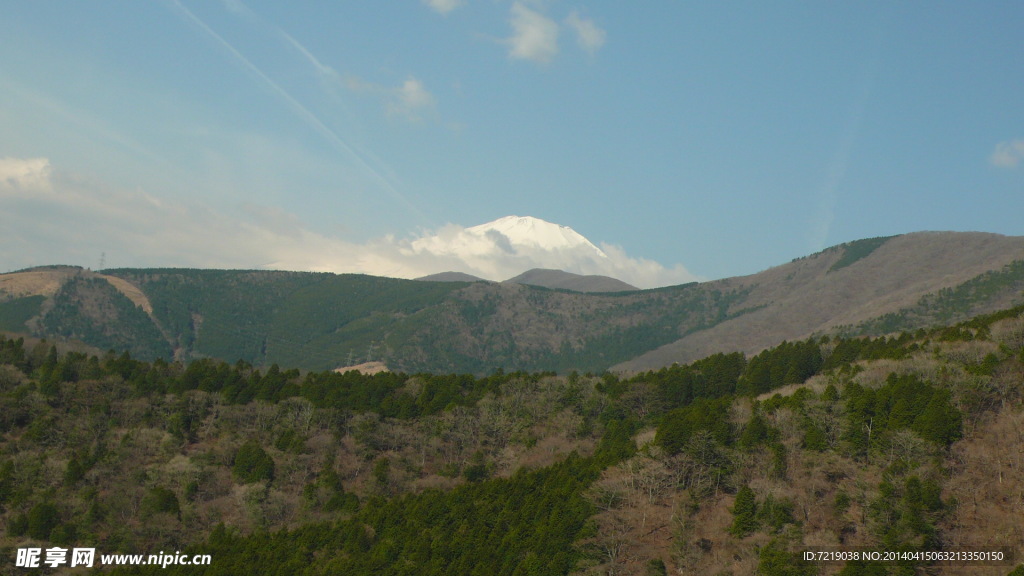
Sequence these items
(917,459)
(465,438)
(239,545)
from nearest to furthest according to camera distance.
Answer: (917,459) < (239,545) < (465,438)

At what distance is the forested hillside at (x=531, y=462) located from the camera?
59.7 m

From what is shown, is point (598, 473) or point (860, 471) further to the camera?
point (598, 473)

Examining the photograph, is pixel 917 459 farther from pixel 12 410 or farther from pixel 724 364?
pixel 12 410

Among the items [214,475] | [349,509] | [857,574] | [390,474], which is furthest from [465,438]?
[857,574]

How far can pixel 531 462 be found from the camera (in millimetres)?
93438

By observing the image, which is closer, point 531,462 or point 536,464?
point 536,464

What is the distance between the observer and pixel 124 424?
10331 centimetres

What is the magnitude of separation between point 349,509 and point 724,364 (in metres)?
59.8

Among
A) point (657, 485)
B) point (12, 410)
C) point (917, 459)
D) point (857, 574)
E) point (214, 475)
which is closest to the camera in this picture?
point (857, 574)

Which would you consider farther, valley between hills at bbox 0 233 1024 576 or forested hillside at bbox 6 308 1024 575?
forested hillside at bbox 6 308 1024 575

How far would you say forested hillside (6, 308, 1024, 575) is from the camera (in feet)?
196

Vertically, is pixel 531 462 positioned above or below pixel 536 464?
above

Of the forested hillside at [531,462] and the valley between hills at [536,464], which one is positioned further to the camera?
the forested hillside at [531,462]

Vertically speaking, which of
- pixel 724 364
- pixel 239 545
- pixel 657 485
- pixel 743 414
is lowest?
pixel 239 545
